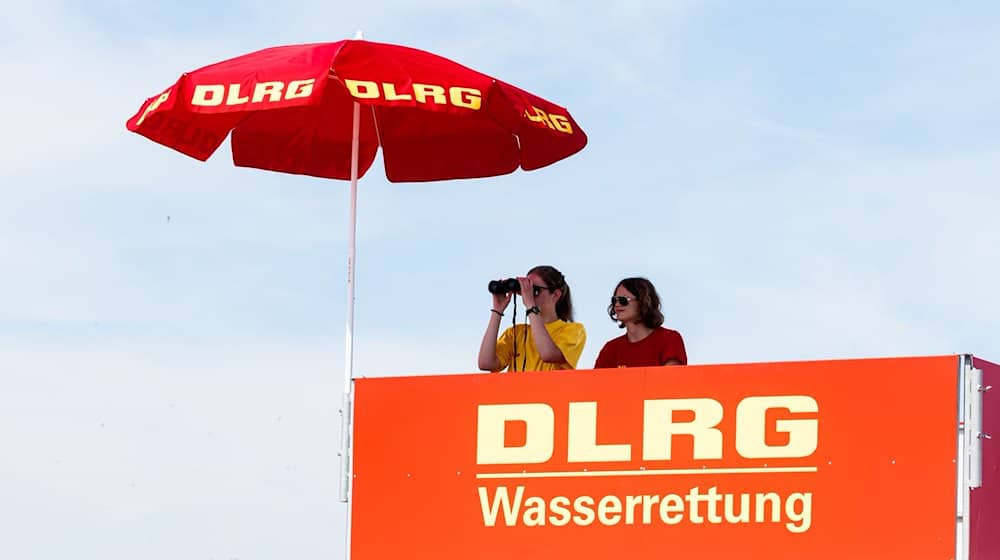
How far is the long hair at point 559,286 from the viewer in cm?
966

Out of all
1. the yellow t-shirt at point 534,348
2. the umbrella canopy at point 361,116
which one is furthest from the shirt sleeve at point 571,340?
the umbrella canopy at point 361,116

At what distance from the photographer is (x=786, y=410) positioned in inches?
328

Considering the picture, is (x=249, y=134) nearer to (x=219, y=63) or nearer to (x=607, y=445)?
(x=219, y=63)

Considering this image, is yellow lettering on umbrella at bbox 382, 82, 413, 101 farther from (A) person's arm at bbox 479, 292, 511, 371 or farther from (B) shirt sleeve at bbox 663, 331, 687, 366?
(B) shirt sleeve at bbox 663, 331, 687, 366

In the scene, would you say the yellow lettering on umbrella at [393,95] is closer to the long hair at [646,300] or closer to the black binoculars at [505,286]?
the black binoculars at [505,286]

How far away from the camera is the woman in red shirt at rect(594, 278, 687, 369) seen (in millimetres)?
9039

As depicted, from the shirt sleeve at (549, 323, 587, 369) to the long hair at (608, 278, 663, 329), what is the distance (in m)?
0.45

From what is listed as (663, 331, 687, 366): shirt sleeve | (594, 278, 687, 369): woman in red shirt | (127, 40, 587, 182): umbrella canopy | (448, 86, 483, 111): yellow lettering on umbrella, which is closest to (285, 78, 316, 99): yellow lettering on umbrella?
(127, 40, 587, 182): umbrella canopy

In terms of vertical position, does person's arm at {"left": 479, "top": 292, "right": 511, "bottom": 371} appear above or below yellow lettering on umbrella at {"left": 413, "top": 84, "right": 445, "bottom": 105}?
below

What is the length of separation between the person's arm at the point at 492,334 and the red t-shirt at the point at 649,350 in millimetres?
690

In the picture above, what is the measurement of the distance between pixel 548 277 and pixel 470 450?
4.18 feet

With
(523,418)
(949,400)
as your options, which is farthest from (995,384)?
(523,418)

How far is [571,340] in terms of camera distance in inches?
376

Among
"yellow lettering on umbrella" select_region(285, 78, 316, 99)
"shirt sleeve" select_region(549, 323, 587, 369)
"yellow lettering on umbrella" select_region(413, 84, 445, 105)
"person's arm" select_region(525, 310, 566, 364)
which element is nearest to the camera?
"yellow lettering on umbrella" select_region(285, 78, 316, 99)
